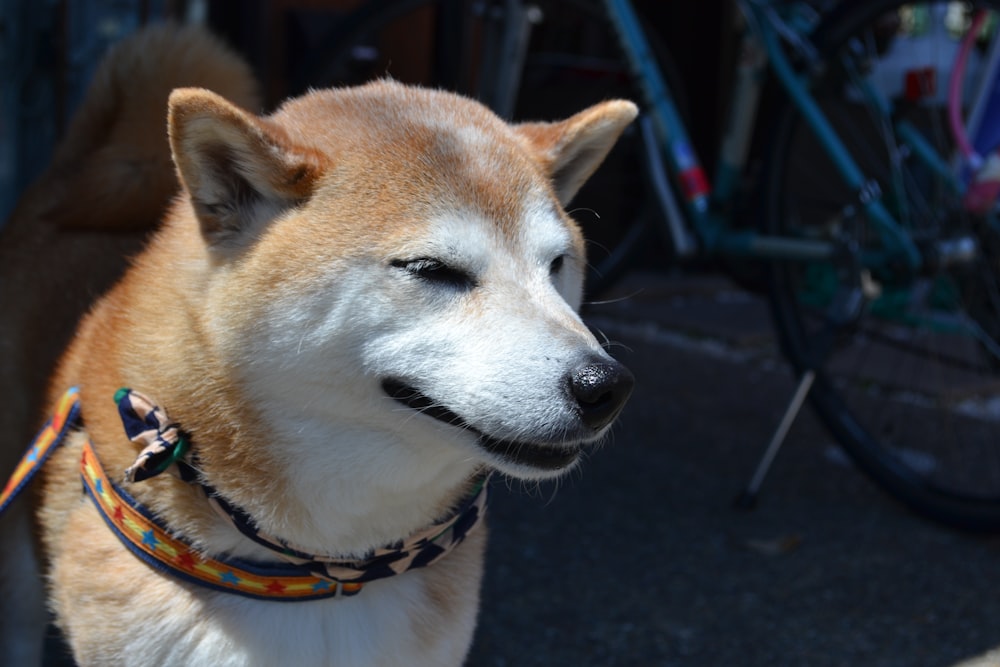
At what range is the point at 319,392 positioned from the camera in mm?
1562

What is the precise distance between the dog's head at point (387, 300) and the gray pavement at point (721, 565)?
1.13ft

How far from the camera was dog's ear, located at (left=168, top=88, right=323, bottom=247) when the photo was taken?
1485 millimetres

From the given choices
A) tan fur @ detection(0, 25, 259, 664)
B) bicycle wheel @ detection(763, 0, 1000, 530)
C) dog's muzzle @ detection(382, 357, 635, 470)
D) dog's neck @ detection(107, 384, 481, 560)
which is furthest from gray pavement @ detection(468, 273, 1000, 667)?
tan fur @ detection(0, 25, 259, 664)

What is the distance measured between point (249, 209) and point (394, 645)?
73 cm

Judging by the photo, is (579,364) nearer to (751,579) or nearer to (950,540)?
(751,579)

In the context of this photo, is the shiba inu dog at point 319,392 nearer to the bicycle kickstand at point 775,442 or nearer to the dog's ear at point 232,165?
the dog's ear at point 232,165

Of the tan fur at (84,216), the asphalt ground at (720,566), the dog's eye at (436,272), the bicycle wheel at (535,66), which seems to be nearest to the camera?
the dog's eye at (436,272)

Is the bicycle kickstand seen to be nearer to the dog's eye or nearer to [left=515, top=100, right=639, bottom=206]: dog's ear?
[left=515, top=100, right=639, bottom=206]: dog's ear

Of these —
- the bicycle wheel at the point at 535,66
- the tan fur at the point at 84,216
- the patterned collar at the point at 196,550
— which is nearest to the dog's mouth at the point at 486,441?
the patterned collar at the point at 196,550

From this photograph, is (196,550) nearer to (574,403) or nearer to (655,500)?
(574,403)

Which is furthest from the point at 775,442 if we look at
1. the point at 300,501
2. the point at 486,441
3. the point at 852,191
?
the point at 300,501

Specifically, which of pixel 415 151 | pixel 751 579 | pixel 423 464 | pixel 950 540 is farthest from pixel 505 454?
pixel 950 540

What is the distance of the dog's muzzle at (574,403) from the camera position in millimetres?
1466

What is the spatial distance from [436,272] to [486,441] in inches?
10.5
